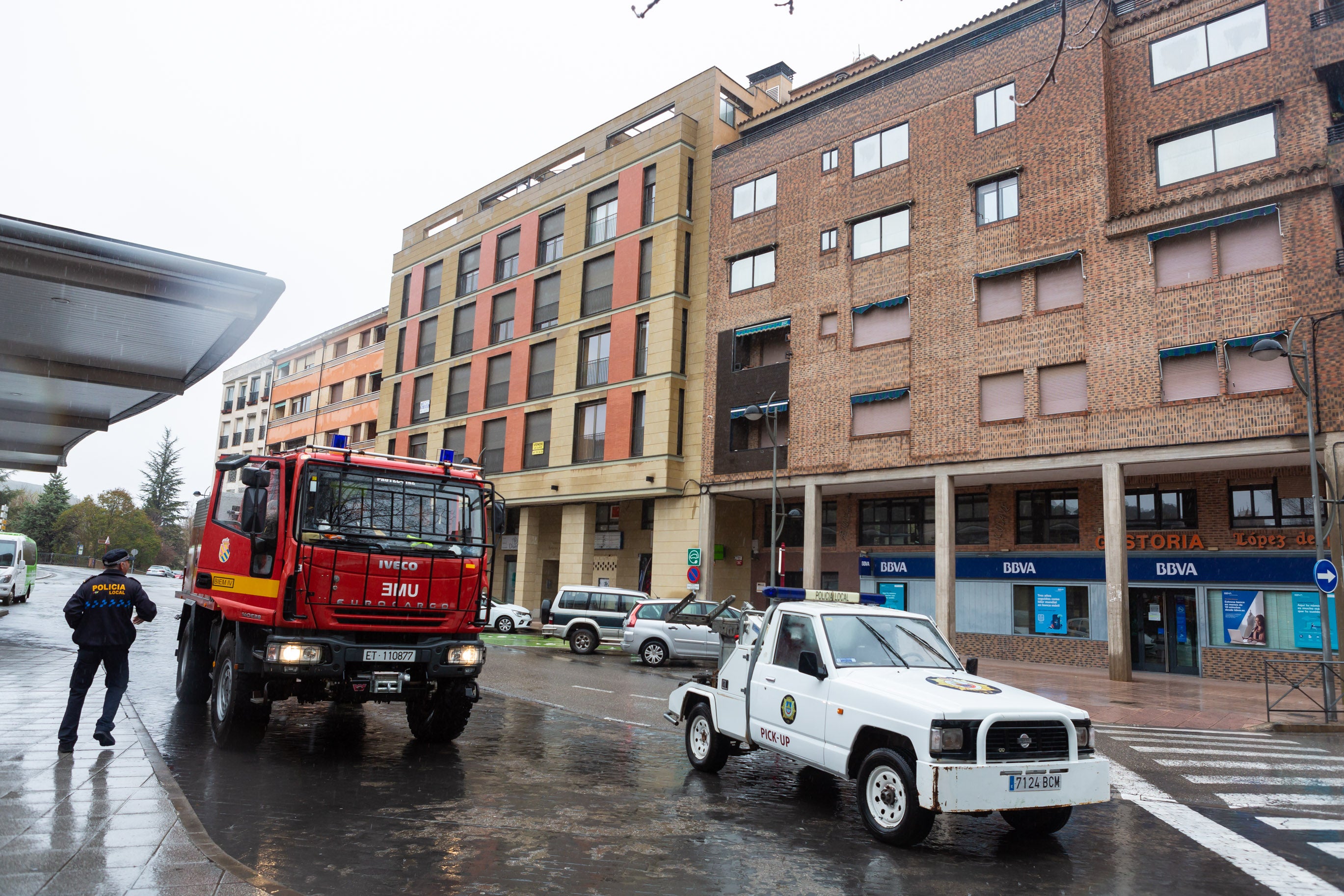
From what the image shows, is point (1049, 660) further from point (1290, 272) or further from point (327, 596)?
point (327, 596)

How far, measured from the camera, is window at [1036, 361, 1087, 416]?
916 inches

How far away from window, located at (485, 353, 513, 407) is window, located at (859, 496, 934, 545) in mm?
17383

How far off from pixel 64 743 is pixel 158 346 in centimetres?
843

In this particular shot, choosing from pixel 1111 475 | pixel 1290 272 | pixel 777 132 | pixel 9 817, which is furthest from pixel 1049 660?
pixel 9 817

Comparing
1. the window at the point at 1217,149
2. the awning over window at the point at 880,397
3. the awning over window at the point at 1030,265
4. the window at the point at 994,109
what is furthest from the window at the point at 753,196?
the window at the point at 1217,149

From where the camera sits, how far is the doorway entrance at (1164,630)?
79.6 feet

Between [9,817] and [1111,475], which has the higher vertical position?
[1111,475]

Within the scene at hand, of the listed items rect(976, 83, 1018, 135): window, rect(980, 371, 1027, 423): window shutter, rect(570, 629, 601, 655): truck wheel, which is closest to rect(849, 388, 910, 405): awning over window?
rect(980, 371, 1027, 423): window shutter

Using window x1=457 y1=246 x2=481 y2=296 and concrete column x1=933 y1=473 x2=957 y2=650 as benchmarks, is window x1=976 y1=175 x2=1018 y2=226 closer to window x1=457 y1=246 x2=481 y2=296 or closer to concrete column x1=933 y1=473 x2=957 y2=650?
concrete column x1=933 y1=473 x2=957 y2=650

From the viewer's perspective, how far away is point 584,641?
25.4 metres

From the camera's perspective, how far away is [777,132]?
31953 millimetres

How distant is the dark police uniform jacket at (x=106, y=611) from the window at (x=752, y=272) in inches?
998

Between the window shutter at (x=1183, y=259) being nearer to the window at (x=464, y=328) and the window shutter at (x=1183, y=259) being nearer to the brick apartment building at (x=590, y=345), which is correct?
the brick apartment building at (x=590, y=345)

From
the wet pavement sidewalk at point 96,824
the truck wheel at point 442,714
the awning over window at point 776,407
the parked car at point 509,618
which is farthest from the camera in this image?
the parked car at point 509,618
